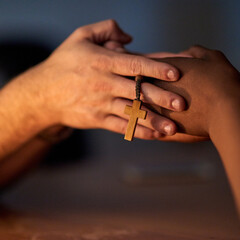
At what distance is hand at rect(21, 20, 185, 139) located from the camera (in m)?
0.82

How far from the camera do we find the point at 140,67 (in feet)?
2.76

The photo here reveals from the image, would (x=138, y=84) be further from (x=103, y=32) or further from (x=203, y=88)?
(x=103, y=32)

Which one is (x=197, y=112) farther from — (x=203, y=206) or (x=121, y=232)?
(x=203, y=206)

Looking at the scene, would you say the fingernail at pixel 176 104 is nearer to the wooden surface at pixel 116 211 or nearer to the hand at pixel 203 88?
the hand at pixel 203 88

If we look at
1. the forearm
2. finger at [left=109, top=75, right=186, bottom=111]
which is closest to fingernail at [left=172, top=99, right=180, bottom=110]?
finger at [left=109, top=75, right=186, bottom=111]

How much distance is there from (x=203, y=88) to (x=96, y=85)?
308mm

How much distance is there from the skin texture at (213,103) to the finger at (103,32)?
33cm

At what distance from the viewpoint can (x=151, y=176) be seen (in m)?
1.81

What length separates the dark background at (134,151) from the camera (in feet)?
4.32

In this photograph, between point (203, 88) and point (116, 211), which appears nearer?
point (203, 88)

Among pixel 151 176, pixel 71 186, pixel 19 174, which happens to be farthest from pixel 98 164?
pixel 19 174

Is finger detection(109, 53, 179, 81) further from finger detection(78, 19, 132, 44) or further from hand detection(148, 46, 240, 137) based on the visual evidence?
finger detection(78, 19, 132, 44)

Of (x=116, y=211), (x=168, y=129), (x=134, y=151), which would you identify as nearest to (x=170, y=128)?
(x=168, y=129)

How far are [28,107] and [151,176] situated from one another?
92 cm
